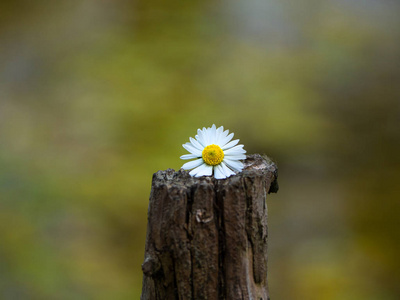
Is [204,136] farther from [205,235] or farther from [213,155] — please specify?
[205,235]

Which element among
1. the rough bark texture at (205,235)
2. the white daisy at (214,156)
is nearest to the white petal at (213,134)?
the white daisy at (214,156)

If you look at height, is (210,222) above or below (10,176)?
below

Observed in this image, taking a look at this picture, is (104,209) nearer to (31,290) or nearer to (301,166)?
(31,290)

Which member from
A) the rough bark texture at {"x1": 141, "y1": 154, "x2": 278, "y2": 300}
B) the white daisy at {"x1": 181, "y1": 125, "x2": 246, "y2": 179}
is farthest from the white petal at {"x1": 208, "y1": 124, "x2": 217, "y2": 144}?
the rough bark texture at {"x1": 141, "y1": 154, "x2": 278, "y2": 300}

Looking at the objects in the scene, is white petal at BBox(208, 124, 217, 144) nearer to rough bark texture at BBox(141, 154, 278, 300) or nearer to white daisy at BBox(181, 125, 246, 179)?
white daisy at BBox(181, 125, 246, 179)

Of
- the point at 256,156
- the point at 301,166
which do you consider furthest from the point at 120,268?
the point at 256,156
